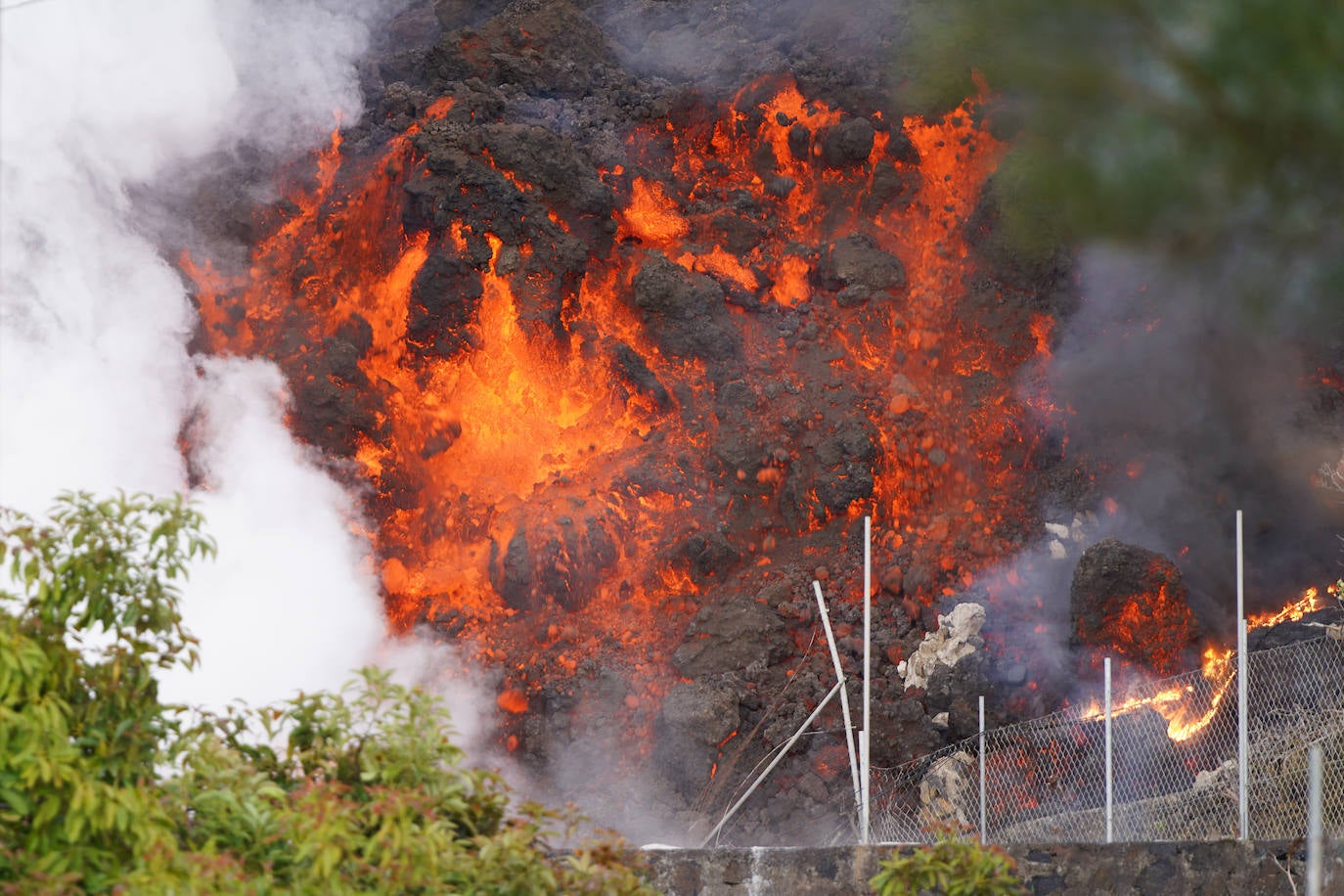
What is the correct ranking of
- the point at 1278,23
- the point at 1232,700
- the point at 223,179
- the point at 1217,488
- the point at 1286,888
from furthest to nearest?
1. the point at 223,179
2. the point at 1217,488
3. the point at 1232,700
4. the point at 1286,888
5. the point at 1278,23

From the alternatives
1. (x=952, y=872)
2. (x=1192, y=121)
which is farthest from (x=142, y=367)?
(x=1192, y=121)

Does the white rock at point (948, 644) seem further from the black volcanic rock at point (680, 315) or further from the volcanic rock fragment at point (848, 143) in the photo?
the volcanic rock fragment at point (848, 143)

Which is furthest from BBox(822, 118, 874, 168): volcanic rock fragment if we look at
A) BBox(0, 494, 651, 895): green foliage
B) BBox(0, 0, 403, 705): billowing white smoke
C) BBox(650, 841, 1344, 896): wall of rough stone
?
BBox(0, 494, 651, 895): green foliage

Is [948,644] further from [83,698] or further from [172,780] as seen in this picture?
[83,698]

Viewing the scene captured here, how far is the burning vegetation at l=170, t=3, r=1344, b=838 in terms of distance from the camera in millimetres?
14664

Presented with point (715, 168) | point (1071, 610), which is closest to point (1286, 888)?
point (1071, 610)

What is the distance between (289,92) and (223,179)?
158cm

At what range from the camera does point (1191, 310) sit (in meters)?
15.5

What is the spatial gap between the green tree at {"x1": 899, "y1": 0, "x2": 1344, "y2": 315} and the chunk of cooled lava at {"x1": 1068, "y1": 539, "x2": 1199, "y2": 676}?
6227 mm

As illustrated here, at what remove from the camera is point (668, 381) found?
1673 centimetres

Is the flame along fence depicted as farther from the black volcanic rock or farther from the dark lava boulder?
the black volcanic rock

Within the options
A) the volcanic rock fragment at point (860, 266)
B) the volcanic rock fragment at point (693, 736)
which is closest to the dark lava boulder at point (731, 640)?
the volcanic rock fragment at point (693, 736)

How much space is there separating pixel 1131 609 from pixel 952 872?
868 centimetres

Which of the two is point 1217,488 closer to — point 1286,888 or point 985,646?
point 985,646
